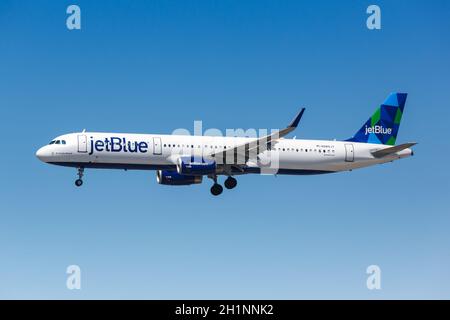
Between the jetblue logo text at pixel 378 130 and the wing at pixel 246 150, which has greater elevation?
the jetblue logo text at pixel 378 130

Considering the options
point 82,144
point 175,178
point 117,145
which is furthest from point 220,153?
point 82,144

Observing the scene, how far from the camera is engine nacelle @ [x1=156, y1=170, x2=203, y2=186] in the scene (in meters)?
80.7

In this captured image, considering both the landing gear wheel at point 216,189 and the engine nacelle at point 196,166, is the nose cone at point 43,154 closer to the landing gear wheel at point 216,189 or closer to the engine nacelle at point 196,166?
the engine nacelle at point 196,166

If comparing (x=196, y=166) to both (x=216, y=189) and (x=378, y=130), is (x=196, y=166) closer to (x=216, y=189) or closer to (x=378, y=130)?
(x=216, y=189)

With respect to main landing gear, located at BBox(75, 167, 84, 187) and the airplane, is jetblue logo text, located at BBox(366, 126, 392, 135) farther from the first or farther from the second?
main landing gear, located at BBox(75, 167, 84, 187)

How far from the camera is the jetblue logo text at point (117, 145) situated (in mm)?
74375

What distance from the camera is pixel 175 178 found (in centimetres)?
8075

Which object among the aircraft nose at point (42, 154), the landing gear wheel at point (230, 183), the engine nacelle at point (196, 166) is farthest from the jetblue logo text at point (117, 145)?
the landing gear wheel at point (230, 183)

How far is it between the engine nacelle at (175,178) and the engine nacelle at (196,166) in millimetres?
4781

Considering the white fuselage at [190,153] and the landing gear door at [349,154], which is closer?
the white fuselage at [190,153]

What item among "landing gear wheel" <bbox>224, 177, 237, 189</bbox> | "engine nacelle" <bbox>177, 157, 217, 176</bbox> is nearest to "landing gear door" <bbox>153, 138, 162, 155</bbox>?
"engine nacelle" <bbox>177, 157, 217, 176</bbox>
